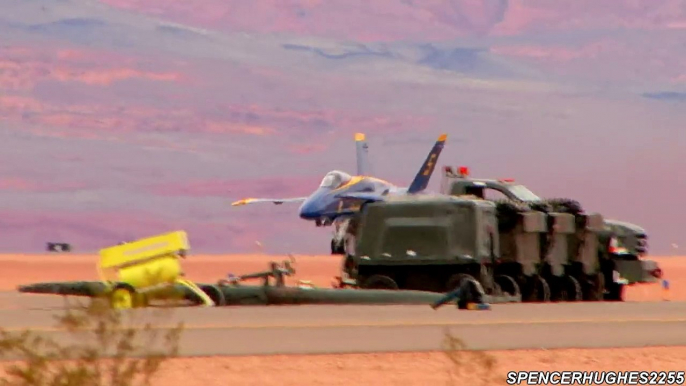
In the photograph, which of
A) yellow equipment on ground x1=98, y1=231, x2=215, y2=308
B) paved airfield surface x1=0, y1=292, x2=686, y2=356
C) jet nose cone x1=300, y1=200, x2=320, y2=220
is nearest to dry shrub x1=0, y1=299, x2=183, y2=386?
paved airfield surface x1=0, y1=292, x2=686, y2=356

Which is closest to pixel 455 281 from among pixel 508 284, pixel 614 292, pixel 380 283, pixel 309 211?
pixel 380 283

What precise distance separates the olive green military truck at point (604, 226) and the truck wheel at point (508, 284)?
2.40 meters

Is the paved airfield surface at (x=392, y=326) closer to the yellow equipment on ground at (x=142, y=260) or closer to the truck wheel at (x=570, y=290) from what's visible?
the yellow equipment on ground at (x=142, y=260)

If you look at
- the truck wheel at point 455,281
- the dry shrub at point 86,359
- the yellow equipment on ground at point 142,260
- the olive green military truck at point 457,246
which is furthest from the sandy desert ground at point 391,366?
the olive green military truck at point 457,246

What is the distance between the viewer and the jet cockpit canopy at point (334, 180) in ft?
190

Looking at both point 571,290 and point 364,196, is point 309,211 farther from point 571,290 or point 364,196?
point 571,290

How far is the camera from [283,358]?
55.7ft

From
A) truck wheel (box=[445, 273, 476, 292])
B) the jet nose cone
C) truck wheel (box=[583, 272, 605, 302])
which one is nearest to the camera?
truck wheel (box=[445, 273, 476, 292])

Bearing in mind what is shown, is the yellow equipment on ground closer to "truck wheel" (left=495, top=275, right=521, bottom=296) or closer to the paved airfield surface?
the paved airfield surface

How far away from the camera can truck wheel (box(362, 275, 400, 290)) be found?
99.3ft

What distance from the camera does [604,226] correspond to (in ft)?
112

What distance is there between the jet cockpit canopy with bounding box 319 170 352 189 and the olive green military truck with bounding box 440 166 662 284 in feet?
77.1

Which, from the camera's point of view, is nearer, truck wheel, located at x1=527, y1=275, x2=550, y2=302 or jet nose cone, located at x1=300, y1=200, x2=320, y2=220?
truck wheel, located at x1=527, y1=275, x2=550, y2=302

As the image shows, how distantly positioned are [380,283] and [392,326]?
9.19 metres
